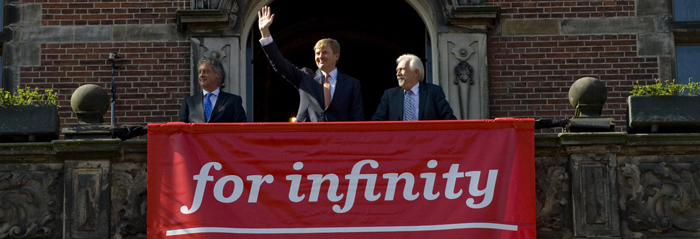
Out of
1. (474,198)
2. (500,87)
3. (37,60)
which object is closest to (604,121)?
(474,198)

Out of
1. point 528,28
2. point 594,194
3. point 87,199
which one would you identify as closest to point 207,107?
point 87,199

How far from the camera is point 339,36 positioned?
18.4 meters

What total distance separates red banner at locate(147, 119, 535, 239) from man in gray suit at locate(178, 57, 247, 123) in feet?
1.96

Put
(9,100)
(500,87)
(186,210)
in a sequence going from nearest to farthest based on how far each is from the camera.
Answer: (186,210) → (9,100) → (500,87)

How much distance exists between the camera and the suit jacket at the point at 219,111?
32.9ft

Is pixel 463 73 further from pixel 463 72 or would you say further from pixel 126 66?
pixel 126 66

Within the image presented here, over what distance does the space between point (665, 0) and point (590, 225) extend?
422 cm

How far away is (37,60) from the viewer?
12.7 m

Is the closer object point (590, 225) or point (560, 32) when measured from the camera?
point (590, 225)

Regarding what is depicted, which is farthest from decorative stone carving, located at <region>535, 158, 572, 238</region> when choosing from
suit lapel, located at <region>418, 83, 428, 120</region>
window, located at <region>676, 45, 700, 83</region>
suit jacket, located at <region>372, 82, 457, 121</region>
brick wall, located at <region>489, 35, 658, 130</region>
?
window, located at <region>676, 45, 700, 83</region>

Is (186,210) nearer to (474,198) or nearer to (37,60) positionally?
(474,198)

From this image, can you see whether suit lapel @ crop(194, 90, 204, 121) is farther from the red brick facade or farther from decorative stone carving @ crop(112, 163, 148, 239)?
the red brick facade

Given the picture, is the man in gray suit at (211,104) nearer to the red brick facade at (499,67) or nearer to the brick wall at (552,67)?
the red brick facade at (499,67)

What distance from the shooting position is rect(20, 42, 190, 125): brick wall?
12594 millimetres
